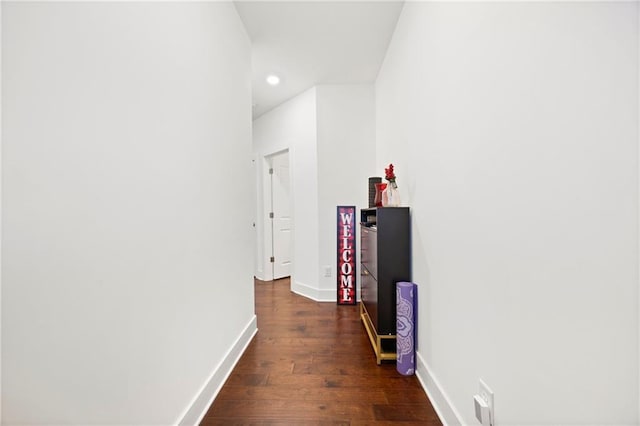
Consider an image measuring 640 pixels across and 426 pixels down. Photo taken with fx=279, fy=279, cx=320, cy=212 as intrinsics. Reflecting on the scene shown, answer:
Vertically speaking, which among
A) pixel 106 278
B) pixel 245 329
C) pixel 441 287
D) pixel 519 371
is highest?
pixel 106 278

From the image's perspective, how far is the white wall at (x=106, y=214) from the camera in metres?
0.68

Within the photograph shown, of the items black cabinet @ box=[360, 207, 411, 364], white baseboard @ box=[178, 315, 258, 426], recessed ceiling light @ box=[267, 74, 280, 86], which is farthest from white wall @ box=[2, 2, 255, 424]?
recessed ceiling light @ box=[267, 74, 280, 86]

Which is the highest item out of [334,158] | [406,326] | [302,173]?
[334,158]

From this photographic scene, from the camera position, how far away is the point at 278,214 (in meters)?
4.52

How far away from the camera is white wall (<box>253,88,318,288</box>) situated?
3467 mm

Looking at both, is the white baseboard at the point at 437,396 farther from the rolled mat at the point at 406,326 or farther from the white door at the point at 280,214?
the white door at the point at 280,214

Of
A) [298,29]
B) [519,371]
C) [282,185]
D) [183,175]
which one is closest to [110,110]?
[183,175]

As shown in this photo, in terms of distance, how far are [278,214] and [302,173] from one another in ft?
3.75

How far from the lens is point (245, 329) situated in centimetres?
219

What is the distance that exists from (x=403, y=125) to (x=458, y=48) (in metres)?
0.90

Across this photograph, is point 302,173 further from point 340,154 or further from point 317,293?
point 317,293

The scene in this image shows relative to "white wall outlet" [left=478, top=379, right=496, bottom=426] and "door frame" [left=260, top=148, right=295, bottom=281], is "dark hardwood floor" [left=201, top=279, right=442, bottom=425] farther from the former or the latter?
"door frame" [left=260, top=148, right=295, bottom=281]

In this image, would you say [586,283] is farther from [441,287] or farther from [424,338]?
[424,338]

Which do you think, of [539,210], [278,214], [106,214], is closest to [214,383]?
[106,214]
